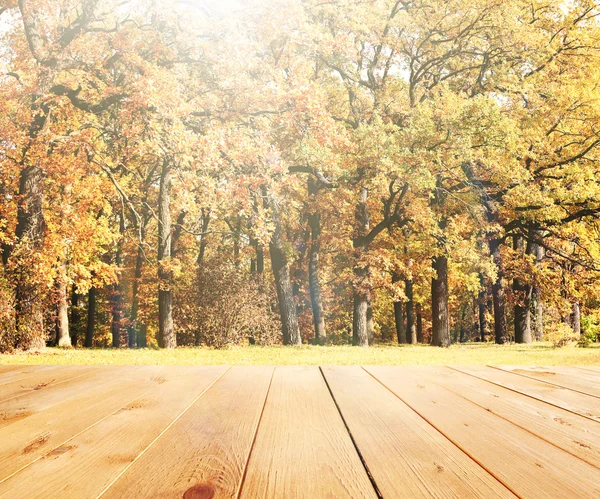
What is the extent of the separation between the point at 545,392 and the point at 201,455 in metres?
2.00

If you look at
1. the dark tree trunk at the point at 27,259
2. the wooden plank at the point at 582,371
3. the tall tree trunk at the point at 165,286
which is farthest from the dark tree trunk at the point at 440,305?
the wooden plank at the point at 582,371

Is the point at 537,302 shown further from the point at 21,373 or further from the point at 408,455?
the point at 408,455

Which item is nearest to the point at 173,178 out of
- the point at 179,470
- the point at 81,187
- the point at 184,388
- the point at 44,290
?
the point at 44,290

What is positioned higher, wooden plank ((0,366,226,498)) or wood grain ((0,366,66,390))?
wood grain ((0,366,66,390))

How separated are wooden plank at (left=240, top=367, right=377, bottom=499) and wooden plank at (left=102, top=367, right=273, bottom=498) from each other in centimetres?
5

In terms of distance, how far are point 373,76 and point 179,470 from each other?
1882 centimetres

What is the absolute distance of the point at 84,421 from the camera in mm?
1915

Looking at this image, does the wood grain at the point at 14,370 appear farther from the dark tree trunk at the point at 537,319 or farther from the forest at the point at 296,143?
the dark tree trunk at the point at 537,319

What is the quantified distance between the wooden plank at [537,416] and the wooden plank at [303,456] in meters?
0.75

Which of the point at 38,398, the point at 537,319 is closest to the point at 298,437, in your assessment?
the point at 38,398

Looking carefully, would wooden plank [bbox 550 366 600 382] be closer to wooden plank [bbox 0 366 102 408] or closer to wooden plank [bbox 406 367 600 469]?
wooden plank [bbox 406 367 600 469]

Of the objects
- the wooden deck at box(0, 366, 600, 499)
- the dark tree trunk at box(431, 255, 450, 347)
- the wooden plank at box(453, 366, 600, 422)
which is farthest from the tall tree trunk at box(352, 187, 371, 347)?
the wooden deck at box(0, 366, 600, 499)

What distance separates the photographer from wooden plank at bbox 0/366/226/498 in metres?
1.25

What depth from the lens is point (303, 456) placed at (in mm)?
1481
